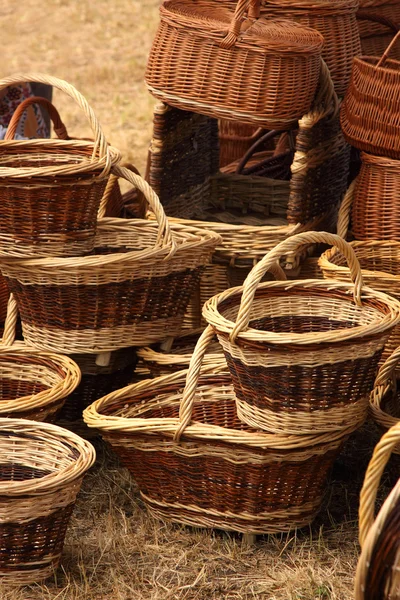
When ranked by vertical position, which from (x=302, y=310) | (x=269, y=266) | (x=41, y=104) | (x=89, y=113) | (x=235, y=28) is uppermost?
(x=235, y=28)

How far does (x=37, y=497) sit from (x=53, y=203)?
2.90ft

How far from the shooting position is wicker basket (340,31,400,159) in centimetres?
307

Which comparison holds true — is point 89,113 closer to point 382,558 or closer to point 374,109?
point 374,109

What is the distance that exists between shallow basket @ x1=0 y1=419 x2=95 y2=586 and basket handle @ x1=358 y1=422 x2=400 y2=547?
0.74 m

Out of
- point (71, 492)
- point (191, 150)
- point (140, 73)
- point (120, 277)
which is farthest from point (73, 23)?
point (71, 492)

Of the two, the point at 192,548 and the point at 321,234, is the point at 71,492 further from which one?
the point at 321,234

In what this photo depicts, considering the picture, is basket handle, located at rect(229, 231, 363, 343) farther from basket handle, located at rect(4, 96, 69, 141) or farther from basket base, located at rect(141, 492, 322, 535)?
basket handle, located at rect(4, 96, 69, 141)

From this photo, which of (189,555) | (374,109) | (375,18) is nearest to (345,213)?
(374,109)

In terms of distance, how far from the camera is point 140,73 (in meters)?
9.31

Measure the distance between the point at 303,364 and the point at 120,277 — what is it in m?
0.72

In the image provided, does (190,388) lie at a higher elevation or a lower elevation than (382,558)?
lower

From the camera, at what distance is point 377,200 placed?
323cm

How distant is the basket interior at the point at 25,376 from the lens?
9.82 ft

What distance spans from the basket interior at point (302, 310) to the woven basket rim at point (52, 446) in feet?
1.99
